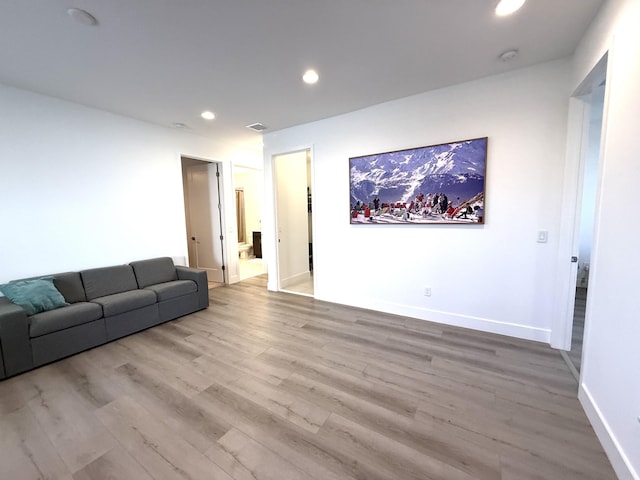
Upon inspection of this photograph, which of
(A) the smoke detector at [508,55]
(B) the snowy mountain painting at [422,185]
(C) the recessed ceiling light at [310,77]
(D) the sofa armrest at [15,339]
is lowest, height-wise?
(D) the sofa armrest at [15,339]

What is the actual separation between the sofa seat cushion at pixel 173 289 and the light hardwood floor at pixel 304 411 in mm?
608

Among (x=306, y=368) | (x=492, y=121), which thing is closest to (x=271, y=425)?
(x=306, y=368)

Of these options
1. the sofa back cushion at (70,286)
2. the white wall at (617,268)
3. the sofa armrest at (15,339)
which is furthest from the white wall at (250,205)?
the white wall at (617,268)

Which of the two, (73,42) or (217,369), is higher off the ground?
(73,42)

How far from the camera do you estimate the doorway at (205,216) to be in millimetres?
5262

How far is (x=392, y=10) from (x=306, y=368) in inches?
114

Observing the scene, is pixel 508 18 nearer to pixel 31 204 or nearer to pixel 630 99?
pixel 630 99

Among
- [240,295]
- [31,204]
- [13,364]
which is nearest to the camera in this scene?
[13,364]

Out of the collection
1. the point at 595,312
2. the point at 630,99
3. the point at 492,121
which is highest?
the point at 492,121

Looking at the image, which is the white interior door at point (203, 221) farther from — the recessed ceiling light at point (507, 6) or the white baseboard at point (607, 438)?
the white baseboard at point (607, 438)

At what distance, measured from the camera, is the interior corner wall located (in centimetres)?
286

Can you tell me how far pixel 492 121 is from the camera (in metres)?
2.81

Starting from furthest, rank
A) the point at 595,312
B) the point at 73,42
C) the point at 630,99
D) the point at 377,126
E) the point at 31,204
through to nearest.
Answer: the point at 377,126 → the point at 31,204 → the point at 73,42 → the point at 595,312 → the point at 630,99

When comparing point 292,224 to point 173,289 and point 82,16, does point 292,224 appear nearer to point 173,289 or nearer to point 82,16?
point 173,289
